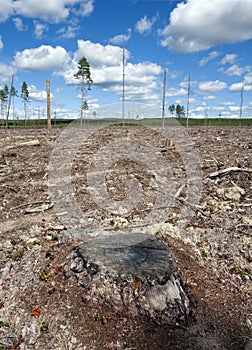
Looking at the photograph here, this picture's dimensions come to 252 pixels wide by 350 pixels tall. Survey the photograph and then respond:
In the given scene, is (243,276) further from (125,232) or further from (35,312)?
(35,312)

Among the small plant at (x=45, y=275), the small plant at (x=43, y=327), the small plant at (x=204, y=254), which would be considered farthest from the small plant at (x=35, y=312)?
the small plant at (x=204, y=254)

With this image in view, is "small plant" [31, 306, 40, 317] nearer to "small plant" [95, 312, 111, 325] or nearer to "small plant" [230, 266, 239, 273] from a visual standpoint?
"small plant" [95, 312, 111, 325]

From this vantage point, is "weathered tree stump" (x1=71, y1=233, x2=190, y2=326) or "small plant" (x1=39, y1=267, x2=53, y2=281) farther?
"small plant" (x1=39, y1=267, x2=53, y2=281)

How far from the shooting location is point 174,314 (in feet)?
13.1

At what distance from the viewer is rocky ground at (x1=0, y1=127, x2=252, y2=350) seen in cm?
383

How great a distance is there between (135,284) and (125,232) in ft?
7.02

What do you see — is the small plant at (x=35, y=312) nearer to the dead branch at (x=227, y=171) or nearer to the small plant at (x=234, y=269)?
the small plant at (x=234, y=269)

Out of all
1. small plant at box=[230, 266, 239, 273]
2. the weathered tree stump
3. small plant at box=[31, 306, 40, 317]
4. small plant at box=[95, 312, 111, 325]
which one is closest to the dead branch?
small plant at box=[230, 266, 239, 273]

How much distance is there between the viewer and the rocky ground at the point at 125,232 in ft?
12.6

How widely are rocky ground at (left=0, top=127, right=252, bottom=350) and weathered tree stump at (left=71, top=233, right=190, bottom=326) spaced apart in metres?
0.12

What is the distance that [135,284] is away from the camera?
158 inches

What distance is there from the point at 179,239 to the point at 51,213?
347cm

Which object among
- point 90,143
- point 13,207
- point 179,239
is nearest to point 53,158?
point 90,143

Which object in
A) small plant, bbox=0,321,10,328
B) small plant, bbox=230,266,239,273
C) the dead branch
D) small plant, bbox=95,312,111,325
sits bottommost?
small plant, bbox=0,321,10,328
